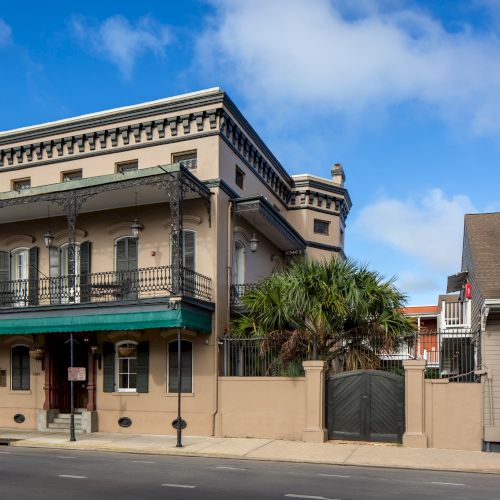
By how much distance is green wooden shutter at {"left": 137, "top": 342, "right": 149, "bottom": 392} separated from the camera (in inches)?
745

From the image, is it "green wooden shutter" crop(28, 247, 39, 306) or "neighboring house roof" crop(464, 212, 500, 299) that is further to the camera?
"green wooden shutter" crop(28, 247, 39, 306)

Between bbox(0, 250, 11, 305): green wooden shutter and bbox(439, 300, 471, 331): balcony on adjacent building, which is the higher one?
bbox(0, 250, 11, 305): green wooden shutter

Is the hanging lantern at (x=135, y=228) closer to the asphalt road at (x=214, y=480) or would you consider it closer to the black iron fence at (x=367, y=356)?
the black iron fence at (x=367, y=356)

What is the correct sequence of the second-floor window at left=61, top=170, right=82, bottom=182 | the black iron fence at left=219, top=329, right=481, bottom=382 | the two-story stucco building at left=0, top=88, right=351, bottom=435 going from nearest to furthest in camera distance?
the black iron fence at left=219, top=329, right=481, bottom=382 < the two-story stucco building at left=0, top=88, right=351, bottom=435 < the second-floor window at left=61, top=170, right=82, bottom=182

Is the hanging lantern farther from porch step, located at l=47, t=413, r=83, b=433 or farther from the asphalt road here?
the asphalt road

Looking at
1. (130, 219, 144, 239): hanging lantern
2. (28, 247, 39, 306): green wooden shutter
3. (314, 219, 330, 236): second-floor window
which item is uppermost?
(314, 219, 330, 236): second-floor window

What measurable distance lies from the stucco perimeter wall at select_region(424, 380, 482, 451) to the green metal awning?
21.5 ft

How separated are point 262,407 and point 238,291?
14.0 ft

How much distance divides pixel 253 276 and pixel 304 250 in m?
5.66

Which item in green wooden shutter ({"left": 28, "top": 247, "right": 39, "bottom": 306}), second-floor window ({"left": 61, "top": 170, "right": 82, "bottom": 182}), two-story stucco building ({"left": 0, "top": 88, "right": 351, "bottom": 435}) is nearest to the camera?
two-story stucco building ({"left": 0, "top": 88, "right": 351, "bottom": 435})

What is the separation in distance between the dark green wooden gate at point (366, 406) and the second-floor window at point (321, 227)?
40.9 ft

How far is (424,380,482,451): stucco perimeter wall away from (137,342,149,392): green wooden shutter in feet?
27.5

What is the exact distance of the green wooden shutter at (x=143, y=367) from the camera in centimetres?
1892

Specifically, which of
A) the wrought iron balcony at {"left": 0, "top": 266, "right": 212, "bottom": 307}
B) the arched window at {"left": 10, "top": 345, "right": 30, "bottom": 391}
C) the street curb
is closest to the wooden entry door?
the arched window at {"left": 10, "top": 345, "right": 30, "bottom": 391}
